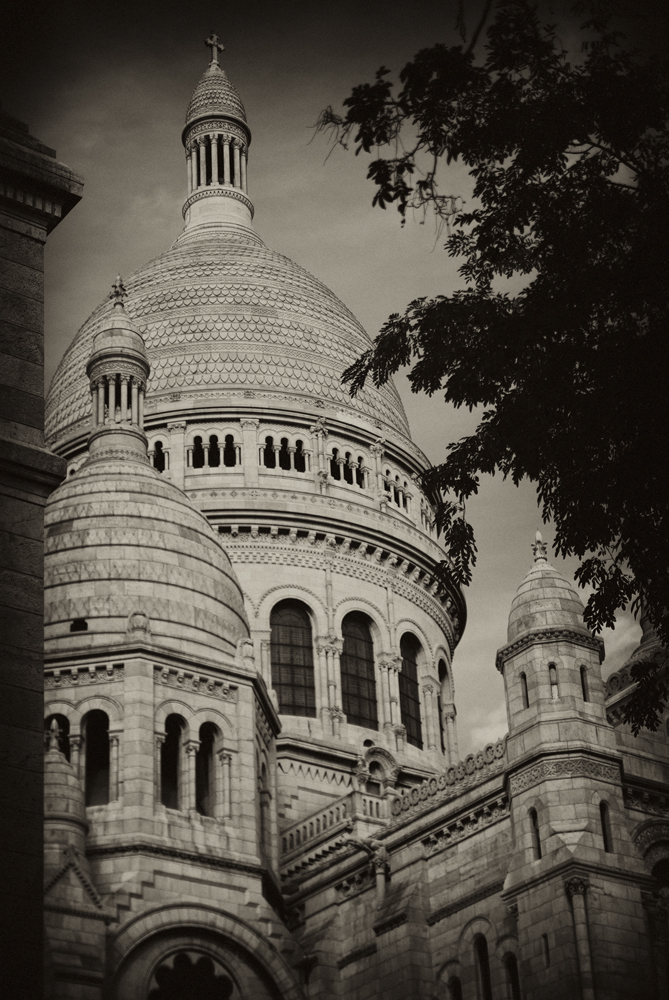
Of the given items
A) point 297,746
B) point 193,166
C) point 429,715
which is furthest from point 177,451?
point 193,166

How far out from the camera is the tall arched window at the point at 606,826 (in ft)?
107

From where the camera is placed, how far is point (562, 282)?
1925 cm

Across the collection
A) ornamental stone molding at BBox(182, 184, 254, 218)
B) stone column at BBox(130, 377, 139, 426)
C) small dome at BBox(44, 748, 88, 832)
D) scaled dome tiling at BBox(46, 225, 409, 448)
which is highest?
ornamental stone molding at BBox(182, 184, 254, 218)

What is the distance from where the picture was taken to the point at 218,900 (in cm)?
3784

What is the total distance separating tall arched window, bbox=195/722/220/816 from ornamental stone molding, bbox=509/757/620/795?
920 cm

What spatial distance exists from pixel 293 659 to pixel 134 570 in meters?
13.9

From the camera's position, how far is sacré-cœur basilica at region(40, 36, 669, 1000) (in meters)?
33.4

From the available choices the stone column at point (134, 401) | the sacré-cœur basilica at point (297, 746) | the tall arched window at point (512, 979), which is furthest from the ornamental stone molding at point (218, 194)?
the tall arched window at point (512, 979)

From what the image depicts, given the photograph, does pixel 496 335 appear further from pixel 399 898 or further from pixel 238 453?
pixel 238 453

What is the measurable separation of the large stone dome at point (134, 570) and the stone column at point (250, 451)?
12.2 meters

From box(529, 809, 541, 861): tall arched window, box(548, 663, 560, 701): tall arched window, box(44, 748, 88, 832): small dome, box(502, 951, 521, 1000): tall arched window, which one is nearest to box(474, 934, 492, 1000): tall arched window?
box(502, 951, 521, 1000): tall arched window

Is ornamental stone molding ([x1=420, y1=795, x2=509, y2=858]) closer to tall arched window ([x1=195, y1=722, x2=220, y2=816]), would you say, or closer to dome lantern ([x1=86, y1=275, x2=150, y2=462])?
tall arched window ([x1=195, y1=722, x2=220, y2=816])

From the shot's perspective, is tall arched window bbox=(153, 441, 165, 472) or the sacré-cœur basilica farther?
tall arched window bbox=(153, 441, 165, 472)

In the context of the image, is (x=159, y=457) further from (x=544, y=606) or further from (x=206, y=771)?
(x=544, y=606)
